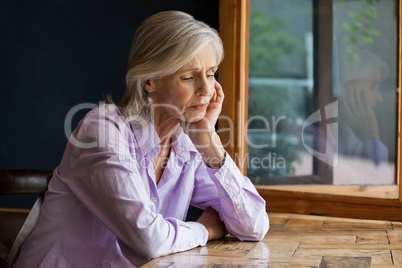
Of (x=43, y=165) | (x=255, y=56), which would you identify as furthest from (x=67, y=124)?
(x=255, y=56)

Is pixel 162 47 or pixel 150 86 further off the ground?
pixel 162 47

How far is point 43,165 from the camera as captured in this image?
3.01 meters

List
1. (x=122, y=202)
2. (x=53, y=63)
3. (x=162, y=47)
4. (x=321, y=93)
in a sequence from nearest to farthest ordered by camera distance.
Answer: (x=122, y=202) < (x=162, y=47) < (x=321, y=93) < (x=53, y=63)

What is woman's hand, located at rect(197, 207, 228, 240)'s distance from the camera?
72.7 inches

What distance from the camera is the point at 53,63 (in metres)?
2.97

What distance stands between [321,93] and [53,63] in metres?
1.34

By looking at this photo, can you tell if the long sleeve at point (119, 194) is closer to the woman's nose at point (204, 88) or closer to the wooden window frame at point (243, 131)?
the woman's nose at point (204, 88)

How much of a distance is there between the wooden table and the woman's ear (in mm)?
532

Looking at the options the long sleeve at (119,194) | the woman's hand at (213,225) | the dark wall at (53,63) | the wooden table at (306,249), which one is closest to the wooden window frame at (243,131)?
the wooden table at (306,249)

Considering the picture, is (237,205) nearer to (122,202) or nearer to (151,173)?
(151,173)

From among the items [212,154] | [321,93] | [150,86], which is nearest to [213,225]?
[212,154]

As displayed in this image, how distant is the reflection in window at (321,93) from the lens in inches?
95.0

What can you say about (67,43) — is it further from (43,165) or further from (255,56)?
(255,56)

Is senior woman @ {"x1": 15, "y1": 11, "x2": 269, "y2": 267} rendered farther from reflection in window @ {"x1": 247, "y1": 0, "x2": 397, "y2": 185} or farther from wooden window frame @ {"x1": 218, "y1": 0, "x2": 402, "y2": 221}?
reflection in window @ {"x1": 247, "y1": 0, "x2": 397, "y2": 185}
